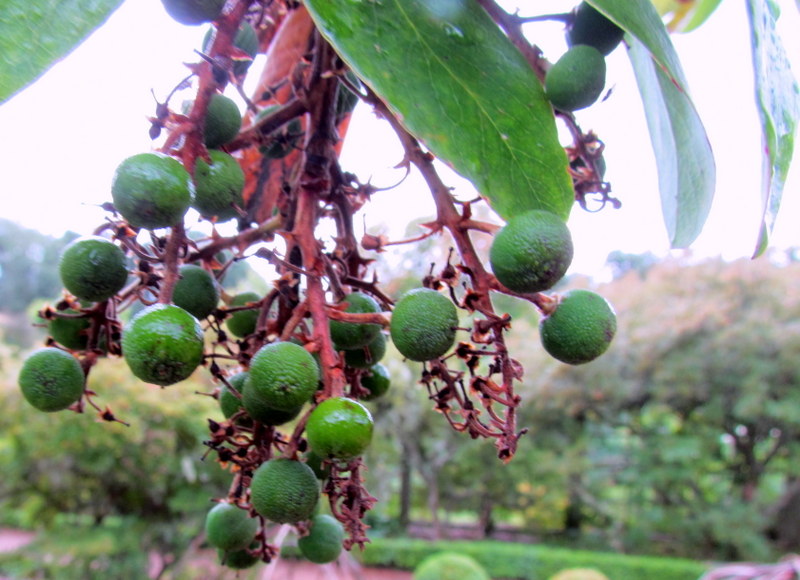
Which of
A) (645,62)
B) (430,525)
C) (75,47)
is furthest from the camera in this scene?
(430,525)

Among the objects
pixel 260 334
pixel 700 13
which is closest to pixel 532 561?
pixel 700 13

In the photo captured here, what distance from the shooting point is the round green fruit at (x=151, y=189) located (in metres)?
0.53

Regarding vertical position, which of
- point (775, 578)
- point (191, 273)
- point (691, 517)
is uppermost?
point (191, 273)

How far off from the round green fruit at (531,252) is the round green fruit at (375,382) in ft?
0.95

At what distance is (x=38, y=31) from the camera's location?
500 millimetres

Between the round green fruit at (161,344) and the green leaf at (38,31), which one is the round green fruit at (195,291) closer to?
the round green fruit at (161,344)

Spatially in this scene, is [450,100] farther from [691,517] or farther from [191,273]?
[691,517]

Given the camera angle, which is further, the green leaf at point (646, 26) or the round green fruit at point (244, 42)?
the round green fruit at point (244, 42)

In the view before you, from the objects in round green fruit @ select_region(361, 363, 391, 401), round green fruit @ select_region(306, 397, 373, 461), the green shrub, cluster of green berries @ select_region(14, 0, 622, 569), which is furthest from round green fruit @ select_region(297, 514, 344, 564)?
the green shrub

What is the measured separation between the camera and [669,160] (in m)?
0.89

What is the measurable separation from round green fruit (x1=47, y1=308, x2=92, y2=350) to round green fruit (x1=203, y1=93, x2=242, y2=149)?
0.30m

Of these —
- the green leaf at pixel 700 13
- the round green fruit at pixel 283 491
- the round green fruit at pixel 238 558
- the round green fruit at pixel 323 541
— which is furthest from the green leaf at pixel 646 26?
the green leaf at pixel 700 13

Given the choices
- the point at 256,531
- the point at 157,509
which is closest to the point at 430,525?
the point at 157,509

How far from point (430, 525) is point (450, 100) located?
1626 cm
